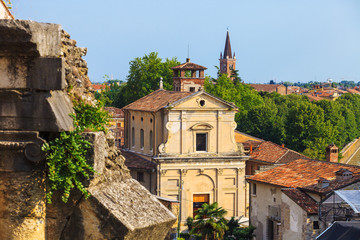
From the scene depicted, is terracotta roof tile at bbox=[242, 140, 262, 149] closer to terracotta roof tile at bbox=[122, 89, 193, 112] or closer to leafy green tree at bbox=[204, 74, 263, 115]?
terracotta roof tile at bbox=[122, 89, 193, 112]

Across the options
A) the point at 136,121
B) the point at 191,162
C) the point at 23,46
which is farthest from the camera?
the point at 136,121

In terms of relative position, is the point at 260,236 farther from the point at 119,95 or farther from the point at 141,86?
the point at 119,95

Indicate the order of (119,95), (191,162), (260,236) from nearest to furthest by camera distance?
(260,236) → (191,162) → (119,95)

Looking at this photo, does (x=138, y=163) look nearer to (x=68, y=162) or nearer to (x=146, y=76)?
(x=146, y=76)

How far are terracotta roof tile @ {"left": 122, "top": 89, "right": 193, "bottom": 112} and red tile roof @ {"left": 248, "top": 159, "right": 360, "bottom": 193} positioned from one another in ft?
27.2

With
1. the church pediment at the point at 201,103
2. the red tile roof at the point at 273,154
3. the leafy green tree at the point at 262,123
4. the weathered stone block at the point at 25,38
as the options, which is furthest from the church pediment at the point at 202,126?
the weathered stone block at the point at 25,38

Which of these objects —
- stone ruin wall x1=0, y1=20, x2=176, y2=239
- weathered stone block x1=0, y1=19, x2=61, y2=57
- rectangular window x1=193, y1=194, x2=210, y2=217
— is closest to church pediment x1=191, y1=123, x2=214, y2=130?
rectangular window x1=193, y1=194, x2=210, y2=217

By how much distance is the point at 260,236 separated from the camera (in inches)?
1382

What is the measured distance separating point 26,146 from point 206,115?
36428 millimetres

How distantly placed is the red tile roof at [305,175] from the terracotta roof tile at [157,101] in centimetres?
830

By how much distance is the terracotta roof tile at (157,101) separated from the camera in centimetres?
4225

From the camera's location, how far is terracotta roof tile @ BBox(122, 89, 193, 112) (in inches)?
1663

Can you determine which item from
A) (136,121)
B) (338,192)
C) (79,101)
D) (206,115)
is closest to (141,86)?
(136,121)

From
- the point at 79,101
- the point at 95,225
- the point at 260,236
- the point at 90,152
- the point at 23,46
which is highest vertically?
the point at 23,46
